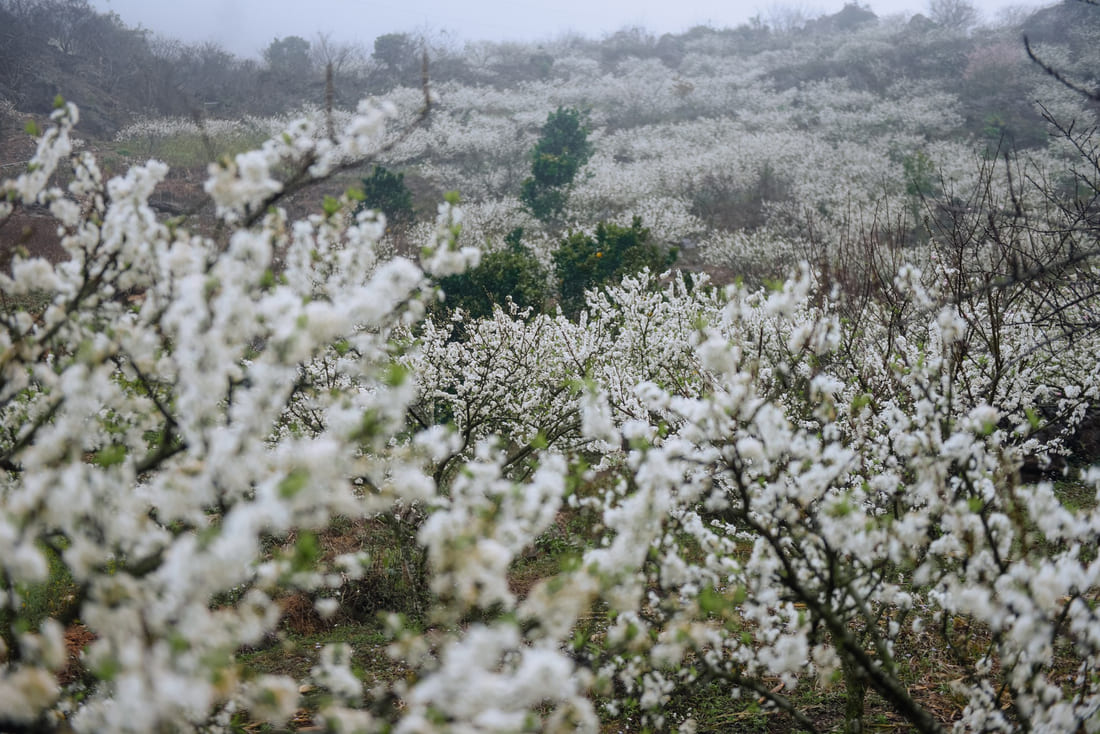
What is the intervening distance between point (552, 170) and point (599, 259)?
10242 millimetres

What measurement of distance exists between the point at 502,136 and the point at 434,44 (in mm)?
22758

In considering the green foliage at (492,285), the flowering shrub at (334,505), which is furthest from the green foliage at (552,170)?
the flowering shrub at (334,505)

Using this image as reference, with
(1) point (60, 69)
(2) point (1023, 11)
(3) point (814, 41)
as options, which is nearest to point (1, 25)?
(1) point (60, 69)

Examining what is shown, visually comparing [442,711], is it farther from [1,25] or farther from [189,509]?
[1,25]

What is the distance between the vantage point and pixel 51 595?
22.9 feet

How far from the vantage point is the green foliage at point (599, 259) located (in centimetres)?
1588

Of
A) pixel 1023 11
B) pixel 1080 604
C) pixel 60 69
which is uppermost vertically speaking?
pixel 1023 11

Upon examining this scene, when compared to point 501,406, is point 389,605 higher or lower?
lower

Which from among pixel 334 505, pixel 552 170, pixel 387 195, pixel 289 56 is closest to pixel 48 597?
pixel 334 505

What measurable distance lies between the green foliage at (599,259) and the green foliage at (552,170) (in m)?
9.17

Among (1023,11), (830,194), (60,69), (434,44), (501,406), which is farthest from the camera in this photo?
(434,44)

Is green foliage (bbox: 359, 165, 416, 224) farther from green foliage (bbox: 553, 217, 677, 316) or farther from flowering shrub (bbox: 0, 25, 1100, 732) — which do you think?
flowering shrub (bbox: 0, 25, 1100, 732)

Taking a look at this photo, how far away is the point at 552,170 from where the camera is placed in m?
24.8

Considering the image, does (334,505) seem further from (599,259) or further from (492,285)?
(599,259)
